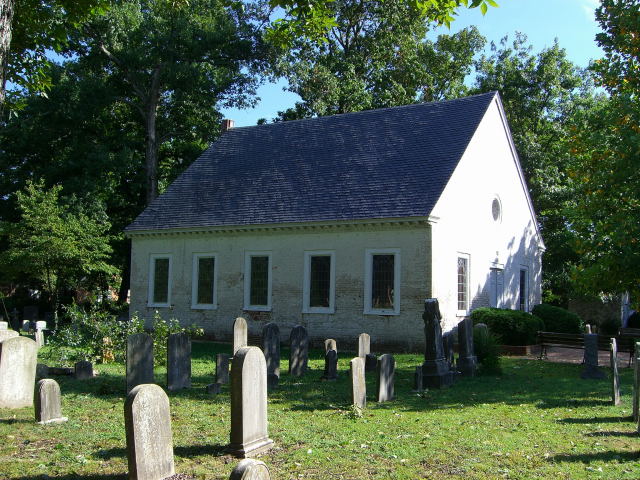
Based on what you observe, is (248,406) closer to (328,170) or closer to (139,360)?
(139,360)

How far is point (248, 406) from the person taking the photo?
25.3ft

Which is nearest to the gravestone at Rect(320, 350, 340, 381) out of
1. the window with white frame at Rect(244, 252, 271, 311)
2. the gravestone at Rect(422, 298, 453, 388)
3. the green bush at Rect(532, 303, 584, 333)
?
the gravestone at Rect(422, 298, 453, 388)

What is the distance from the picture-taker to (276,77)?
37.8 meters

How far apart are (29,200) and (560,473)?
2796 cm

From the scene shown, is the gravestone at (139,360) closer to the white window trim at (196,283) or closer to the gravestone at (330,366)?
the gravestone at (330,366)

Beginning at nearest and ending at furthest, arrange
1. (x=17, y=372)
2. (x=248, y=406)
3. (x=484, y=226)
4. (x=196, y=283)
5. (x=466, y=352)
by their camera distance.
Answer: (x=248, y=406)
(x=17, y=372)
(x=466, y=352)
(x=484, y=226)
(x=196, y=283)

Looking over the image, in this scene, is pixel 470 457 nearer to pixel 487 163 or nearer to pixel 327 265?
pixel 327 265

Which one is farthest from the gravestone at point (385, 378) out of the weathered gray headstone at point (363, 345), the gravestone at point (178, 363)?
the gravestone at point (178, 363)

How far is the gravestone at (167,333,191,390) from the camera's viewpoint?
12594mm

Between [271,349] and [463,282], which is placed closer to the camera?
[271,349]

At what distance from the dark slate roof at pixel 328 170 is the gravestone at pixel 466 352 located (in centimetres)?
532

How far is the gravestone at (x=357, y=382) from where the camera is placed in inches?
415

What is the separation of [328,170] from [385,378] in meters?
13.8

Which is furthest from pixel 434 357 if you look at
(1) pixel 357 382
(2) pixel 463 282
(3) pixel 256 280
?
(3) pixel 256 280
